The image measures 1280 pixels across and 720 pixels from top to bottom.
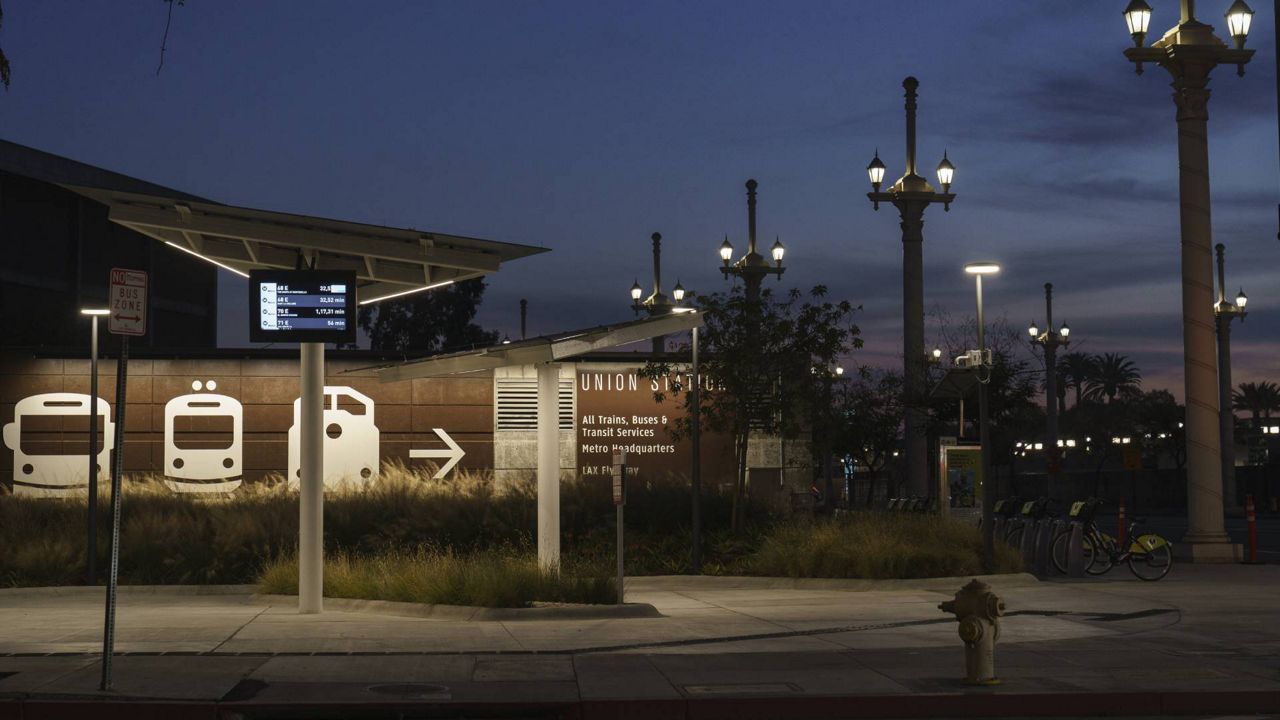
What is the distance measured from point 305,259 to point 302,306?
1.29m

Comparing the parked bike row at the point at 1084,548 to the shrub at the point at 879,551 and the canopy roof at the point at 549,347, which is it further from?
the canopy roof at the point at 549,347

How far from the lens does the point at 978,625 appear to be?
457 inches

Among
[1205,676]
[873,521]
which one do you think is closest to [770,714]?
[1205,676]

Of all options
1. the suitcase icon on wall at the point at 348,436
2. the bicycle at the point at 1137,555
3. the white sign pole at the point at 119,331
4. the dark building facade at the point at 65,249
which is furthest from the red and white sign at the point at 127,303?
the dark building facade at the point at 65,249

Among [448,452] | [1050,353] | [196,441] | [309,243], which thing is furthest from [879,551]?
[1050,353]

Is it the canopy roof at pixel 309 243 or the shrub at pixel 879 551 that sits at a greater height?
the canopy roof at pixel 309 243

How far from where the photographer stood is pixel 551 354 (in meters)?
20.4

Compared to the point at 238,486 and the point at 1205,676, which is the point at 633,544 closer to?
the point at 238,486

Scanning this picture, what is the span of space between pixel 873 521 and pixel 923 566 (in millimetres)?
2236

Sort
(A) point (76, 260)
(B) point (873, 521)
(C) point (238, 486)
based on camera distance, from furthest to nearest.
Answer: (A) point (76, 260)
(C) point (238, 486)
(B) point (873, 521)

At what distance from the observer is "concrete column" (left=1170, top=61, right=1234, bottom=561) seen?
1092 inches

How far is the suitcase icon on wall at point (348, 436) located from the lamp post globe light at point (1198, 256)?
717 inches

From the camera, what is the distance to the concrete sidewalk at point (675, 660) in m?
11.2

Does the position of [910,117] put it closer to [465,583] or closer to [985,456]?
[985,456]
